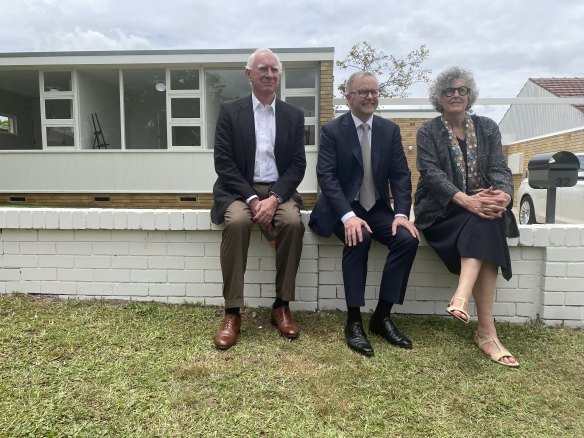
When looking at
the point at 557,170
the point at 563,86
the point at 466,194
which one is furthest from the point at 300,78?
the point at 563,86

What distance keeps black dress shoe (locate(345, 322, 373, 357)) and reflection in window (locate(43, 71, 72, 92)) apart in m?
9.52

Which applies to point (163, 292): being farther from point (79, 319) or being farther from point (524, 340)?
point (524, 340)

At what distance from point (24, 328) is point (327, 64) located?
7.71 meters

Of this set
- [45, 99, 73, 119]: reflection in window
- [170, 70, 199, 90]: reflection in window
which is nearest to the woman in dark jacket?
[170, 70, 199, 90]: reflection in window

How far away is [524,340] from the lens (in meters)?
2.56

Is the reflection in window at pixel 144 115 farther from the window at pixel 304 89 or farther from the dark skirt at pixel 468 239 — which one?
the dark skirt at pixel 468 239

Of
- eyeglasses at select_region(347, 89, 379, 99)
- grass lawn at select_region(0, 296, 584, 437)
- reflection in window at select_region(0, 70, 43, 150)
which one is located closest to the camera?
grass lawn at select_region(0, 296, 584, 437)

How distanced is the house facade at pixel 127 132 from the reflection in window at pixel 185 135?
21 millimetres

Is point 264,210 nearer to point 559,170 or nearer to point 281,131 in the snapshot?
point 281,131

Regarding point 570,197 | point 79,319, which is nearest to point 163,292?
point 79,319

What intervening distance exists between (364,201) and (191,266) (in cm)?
122

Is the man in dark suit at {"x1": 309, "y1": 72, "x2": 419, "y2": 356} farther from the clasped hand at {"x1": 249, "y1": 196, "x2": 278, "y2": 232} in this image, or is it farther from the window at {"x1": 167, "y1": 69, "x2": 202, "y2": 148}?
the window at {"x1": 167, "y1": 69, "x2": 202, "y2": 148}

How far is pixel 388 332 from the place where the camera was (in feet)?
8.17

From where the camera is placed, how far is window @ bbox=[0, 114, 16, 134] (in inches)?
450
